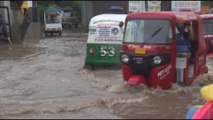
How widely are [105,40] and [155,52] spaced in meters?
4.32

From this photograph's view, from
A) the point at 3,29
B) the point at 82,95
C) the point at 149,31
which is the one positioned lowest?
the point at 3,29

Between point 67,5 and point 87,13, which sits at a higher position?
point 87,13

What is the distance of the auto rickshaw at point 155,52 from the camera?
11922 mm

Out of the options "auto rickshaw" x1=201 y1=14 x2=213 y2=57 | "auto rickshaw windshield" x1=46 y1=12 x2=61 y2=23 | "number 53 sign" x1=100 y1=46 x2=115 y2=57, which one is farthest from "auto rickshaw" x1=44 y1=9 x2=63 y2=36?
"number 53 sign" x1=100 y1=46 x2=115 y2=57

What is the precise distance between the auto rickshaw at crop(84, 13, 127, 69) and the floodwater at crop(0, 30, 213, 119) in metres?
0.43

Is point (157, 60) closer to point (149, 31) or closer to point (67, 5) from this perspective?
point (149, 31)

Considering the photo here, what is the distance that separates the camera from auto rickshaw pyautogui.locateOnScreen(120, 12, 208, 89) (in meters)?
11.9

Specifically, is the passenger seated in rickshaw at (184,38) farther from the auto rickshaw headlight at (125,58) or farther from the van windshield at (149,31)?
the auto rickshaw headlight at (125,58)

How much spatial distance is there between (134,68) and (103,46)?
13.3ft

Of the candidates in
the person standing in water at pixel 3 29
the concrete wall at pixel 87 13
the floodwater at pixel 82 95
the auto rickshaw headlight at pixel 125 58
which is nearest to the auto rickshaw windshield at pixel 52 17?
the person standing in water at pixel 3 29

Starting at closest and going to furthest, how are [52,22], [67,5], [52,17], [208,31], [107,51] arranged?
[107,51], [208,31], [52,22], [52,17], [67,5]

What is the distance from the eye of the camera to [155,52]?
39.0 feet

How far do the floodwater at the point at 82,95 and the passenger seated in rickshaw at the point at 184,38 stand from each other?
884 mm

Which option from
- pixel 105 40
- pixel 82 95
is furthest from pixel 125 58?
pixel 105 40
